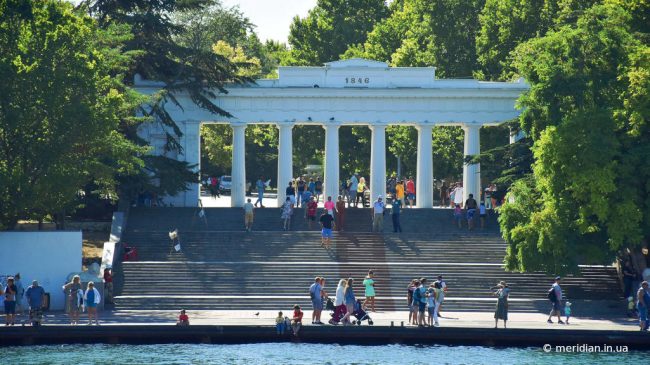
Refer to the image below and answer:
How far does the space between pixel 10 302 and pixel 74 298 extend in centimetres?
227

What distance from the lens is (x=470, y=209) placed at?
76125 millimetres

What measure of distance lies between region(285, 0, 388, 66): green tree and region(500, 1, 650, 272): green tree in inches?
1999

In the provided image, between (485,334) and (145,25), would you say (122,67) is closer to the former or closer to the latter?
(145,25)

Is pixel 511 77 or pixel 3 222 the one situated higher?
pixel 511 77

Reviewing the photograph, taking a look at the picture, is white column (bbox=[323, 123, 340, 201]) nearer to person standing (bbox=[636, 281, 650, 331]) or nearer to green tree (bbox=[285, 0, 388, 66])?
person standing (bbox=[636, 281, 650, 331])

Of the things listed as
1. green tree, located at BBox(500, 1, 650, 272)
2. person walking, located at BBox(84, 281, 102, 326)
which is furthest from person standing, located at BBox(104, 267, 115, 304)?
green tree, located at BBox(500, 1, 650, 272)

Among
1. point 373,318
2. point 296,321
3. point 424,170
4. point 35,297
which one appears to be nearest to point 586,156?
point 373,318

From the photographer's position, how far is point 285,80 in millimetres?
83875

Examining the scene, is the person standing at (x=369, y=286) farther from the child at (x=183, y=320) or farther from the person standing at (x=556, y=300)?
the child at (x=183, y=320)

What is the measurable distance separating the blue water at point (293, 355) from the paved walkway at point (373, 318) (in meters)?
2.67

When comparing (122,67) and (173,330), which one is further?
(122,67)

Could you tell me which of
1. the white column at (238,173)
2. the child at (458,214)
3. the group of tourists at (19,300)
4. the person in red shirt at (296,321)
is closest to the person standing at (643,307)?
the person in red shirt at (296,321)

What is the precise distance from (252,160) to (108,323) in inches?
2603

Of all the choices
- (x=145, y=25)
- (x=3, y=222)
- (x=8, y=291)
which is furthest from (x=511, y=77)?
(x=8, y=291)
